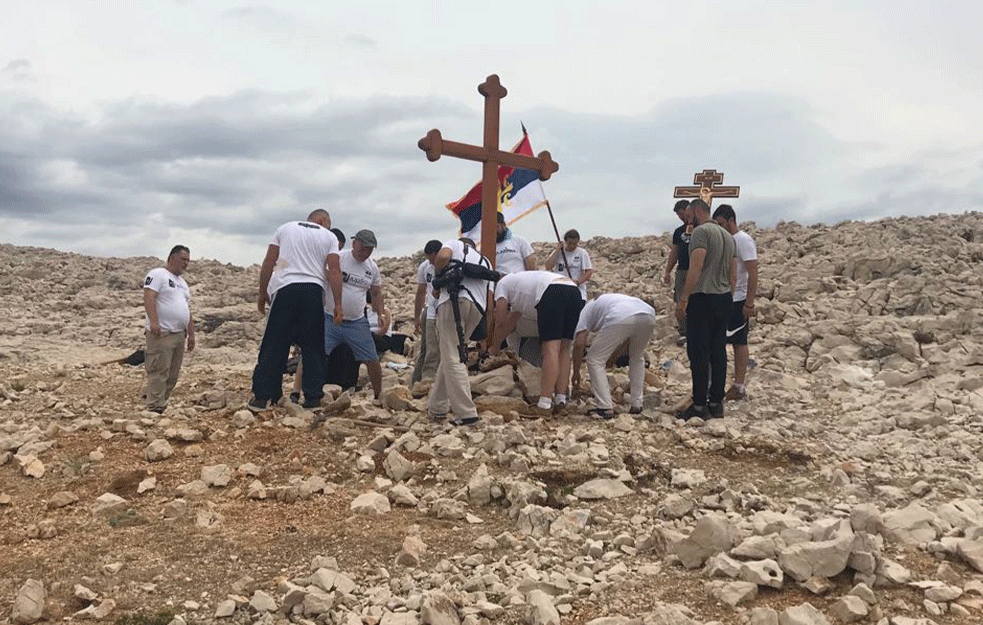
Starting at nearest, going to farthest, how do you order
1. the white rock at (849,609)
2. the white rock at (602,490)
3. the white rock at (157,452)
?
the white rock at (849,609)
the white rock at (602,490)
the white rock at (157,452)

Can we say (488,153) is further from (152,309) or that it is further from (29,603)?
(29,603)

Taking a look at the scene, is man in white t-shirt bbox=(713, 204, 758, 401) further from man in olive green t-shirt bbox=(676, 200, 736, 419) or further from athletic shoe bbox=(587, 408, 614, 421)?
athletic shoe bbox=(587, 408, 614, 421)

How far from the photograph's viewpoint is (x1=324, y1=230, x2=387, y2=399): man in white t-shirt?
7621 mm

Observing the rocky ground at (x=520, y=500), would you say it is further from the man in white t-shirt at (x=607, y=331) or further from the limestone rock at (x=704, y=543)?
the man in white t-shirt at (x=607, y=331)

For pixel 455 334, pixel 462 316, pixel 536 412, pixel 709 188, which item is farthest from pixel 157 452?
pixel 709 188

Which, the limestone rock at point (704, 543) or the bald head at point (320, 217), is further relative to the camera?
the bald head at point (320, 217)

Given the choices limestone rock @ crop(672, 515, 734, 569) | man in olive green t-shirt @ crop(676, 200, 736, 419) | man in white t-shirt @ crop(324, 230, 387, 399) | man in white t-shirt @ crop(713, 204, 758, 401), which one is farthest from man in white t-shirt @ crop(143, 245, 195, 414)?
limestone rock @ crop(672, 515, 734, 569)

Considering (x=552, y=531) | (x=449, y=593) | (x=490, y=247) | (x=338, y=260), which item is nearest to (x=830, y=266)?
(x=490, y=247)

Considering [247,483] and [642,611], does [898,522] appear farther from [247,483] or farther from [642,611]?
[247,483]

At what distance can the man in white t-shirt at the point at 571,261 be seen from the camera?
383 inches

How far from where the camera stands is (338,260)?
7.24 meters

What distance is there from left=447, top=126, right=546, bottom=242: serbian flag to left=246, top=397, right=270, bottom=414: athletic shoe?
3.42 meters

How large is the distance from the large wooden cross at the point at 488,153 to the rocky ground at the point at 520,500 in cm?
171

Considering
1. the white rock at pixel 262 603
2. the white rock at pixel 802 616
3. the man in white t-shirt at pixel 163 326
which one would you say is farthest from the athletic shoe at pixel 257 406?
the white rock at pixel 802 616
